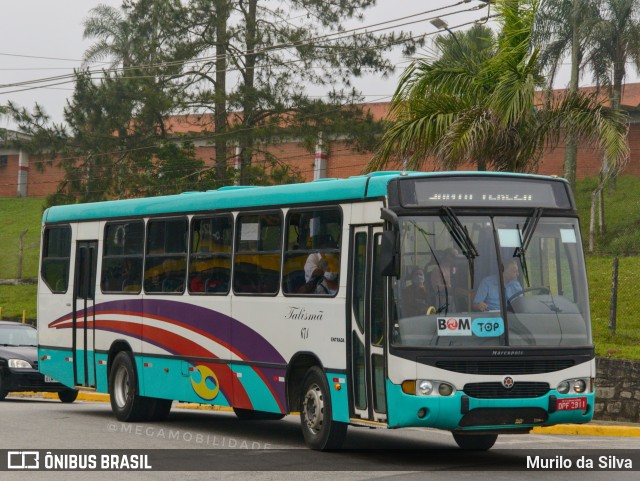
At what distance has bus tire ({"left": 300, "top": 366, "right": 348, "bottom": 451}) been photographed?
12977mm

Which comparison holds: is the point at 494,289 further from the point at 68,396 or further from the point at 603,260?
Answer: the point at 603,260

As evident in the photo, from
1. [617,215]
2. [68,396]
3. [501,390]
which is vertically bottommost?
[68,396]

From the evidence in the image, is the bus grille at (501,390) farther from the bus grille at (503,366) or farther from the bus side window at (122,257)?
the bus side window at (122,257)

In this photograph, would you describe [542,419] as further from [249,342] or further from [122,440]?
[122,440]

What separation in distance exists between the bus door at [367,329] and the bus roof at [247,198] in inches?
18.5

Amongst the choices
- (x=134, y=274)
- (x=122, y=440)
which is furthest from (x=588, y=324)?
(x=134, y=274)

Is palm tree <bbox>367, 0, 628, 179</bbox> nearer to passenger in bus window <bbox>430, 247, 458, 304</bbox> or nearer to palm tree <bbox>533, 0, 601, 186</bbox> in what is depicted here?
passenger in bus window <bbox>430, 247, 458, 304</bbox>

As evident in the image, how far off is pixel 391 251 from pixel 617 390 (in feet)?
25.7

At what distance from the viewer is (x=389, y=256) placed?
38.6 ft

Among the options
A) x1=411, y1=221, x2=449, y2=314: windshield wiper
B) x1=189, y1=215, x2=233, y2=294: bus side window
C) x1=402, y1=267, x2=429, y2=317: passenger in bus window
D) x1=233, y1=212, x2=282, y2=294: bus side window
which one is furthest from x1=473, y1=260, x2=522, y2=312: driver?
x1=189, y1=215, x2=233, y2=294: bus side window

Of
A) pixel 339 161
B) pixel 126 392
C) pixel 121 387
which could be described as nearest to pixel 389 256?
pixel 126 392

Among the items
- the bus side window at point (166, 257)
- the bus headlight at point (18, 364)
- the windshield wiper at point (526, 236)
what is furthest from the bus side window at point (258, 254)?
the bus headlight at point (18, 364)

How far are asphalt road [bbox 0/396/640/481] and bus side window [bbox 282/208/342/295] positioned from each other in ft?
5.96

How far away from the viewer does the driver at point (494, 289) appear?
11.9m
